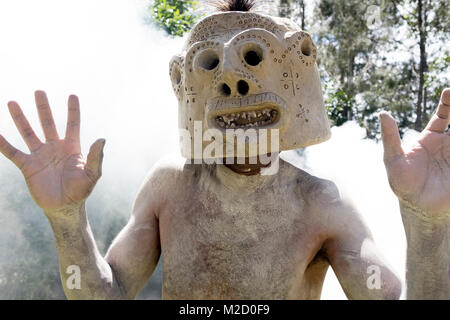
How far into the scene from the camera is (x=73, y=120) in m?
2.18

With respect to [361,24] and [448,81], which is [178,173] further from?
[361,24]

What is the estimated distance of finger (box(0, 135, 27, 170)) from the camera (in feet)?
6.91

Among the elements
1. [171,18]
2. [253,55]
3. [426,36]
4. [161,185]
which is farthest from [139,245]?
[426,36]

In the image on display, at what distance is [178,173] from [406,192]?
106cm

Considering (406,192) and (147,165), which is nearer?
(406,192)

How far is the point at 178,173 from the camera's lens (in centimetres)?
247

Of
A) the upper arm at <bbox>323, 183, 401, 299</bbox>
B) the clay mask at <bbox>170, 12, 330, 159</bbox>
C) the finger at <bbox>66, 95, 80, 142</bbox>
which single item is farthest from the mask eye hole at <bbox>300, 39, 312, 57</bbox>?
the finger at <bbox>66, 95, 80, 142</bbox>

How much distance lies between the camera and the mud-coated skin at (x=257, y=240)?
85.7 inches

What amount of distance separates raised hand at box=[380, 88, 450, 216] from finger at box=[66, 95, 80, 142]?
1.22 m

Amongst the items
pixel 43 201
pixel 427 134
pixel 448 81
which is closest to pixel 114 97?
pixel 43 201

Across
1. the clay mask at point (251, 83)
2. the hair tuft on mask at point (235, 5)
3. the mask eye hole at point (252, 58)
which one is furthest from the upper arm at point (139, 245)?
the hair tuft on mask at point (235, 5)

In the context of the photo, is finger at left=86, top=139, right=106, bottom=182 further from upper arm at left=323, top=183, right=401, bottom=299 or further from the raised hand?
the raised hand

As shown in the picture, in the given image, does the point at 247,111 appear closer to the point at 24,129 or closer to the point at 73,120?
the point at 73,120
